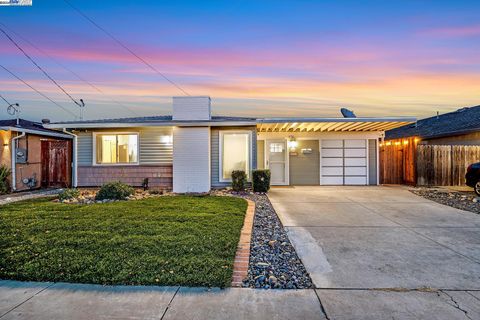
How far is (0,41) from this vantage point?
9438mm

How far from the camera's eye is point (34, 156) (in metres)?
11.0

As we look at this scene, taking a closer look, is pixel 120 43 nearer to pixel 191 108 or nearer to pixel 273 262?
pixel 191 108

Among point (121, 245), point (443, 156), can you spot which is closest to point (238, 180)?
point (121, 245)

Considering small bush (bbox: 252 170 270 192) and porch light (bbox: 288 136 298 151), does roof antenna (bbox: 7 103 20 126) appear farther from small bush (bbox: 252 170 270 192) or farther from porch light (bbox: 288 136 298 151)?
porch light (bbox: 288 136 298 151)

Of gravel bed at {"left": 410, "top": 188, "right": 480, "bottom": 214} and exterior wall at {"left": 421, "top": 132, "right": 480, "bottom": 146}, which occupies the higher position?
exterior wall at {"left": 421, "top": 132, "right": 480, "bottom": 146}

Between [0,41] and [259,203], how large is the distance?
34.7ft

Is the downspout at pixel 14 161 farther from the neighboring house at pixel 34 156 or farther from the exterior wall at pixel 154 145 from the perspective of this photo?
the exterior wall at pixel 154 145

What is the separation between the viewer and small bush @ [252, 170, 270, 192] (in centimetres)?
947

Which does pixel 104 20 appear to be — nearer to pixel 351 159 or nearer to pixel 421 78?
pixel 351 159

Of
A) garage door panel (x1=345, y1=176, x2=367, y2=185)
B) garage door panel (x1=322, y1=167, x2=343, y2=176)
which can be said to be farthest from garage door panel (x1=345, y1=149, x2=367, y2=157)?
garage door panel (x1=345, y1=176, x2=367, y2=185)

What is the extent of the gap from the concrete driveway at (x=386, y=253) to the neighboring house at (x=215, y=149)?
4026 mm

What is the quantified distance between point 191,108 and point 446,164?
34.7ft

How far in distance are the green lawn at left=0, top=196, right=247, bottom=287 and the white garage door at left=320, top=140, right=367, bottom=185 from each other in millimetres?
7047

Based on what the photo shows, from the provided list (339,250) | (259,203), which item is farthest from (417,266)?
(259,203)
